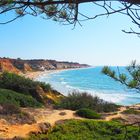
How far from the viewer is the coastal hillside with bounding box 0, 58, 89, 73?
311 feet

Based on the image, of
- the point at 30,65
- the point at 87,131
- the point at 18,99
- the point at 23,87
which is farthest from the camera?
the point at 30,65

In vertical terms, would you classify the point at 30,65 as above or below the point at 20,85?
below

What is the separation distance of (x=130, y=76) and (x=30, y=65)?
433 feet

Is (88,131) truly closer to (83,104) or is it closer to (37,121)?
(37,121)

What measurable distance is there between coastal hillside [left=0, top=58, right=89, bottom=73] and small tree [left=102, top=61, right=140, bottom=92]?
83466 millimetres

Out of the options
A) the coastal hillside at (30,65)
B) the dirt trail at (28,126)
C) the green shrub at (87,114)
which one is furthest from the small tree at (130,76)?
the coastal hillside at (30,65)

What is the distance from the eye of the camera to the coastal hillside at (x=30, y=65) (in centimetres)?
9474

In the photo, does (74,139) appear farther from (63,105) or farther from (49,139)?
(63,105)

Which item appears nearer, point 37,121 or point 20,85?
point 37,121

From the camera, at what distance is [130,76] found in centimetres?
452

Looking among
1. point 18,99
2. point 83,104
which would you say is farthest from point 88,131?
point 83,104

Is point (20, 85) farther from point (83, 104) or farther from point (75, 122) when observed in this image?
point (75, 122)

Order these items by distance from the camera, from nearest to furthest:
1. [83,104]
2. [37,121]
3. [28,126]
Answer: [28,126] → [37,121] → [83,104]

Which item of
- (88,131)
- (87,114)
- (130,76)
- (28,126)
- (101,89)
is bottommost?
(101,89)
